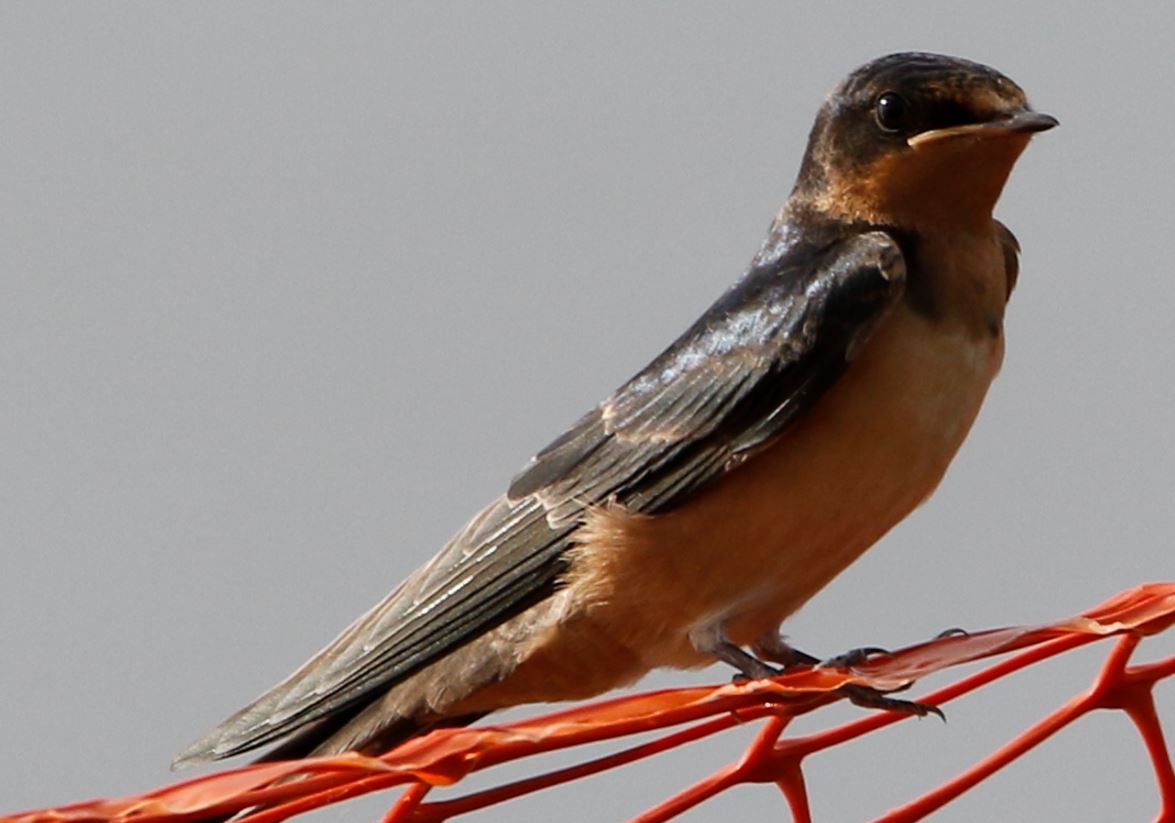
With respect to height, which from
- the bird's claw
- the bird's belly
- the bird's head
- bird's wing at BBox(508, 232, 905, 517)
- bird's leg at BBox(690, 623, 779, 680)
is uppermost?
the bird's head

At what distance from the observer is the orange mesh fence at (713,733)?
6.09ft

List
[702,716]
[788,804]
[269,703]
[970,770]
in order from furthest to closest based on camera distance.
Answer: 1. [269,703]
2. [788,804]
3. [970,770]
4. [702,716]

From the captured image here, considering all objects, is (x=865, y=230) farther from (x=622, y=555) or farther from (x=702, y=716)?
(x=702, y=716)

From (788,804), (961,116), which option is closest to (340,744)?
(788,804)

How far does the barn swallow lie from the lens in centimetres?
290

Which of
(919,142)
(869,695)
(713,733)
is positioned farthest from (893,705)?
(919,142)

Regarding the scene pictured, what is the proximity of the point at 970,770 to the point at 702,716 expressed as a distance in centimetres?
43

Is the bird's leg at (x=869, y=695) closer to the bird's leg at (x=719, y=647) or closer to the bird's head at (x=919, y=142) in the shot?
the bird's leg at (x=719, y=647)

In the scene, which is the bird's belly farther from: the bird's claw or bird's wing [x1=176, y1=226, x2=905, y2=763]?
the bird's claw

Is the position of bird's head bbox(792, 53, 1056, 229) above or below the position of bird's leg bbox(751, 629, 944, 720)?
above

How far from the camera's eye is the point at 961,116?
9.70 feet

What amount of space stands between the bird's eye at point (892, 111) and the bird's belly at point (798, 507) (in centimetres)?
29

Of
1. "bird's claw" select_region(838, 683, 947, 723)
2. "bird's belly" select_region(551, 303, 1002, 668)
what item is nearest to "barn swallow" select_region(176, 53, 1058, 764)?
"bird's belly" select_region(551, 303, 1002, 668)

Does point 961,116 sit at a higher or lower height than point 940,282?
higher
